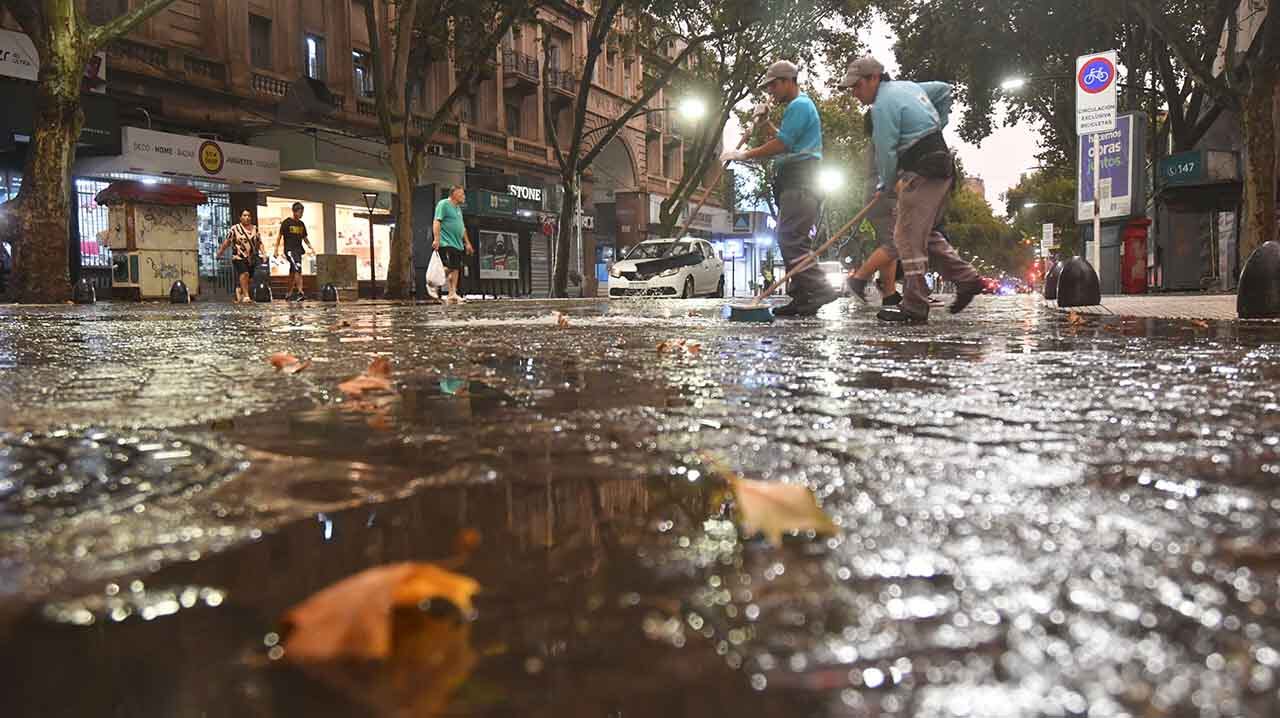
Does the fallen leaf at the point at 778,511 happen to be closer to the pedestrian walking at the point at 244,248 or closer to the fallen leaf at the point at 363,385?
the fallen leaf at the point at 363,385

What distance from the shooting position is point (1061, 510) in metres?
1.28

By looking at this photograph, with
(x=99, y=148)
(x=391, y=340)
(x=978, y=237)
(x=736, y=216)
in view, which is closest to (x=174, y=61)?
(x=99, y=148)

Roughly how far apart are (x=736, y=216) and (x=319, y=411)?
55729 millimetres

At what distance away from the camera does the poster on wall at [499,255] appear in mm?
32844

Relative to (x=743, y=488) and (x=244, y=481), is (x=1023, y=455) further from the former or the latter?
(x=244, y=481)

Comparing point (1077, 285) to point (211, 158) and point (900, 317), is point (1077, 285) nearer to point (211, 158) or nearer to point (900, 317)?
point (900, 317)

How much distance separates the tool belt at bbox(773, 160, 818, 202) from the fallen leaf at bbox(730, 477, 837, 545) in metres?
6.88

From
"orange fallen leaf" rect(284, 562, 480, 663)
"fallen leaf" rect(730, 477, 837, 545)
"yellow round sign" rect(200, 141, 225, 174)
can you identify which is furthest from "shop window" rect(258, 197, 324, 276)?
"orange fallen leaf" rect(284, 562, 480, 663)

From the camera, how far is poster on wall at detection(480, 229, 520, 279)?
3284cm

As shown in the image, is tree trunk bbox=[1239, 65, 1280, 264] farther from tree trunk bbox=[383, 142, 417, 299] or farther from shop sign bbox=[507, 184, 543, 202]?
shop sign bbox=[507, 184, 543, 202]

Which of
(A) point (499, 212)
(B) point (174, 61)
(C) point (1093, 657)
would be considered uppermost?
(B) point (174, 61)

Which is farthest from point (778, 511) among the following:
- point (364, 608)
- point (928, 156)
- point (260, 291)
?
point (260, 291)

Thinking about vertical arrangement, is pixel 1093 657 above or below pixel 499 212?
below

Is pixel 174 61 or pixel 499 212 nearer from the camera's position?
pixel 174 61
